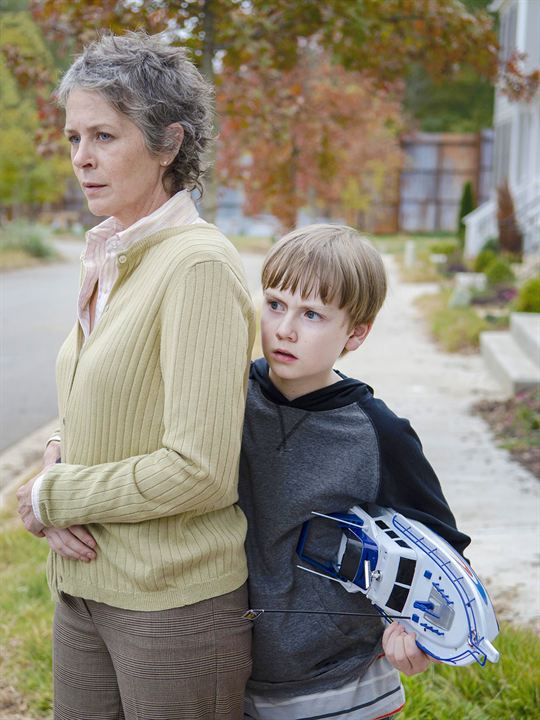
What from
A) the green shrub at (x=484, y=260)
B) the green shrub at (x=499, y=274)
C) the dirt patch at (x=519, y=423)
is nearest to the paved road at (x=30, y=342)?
the dirt patch at (x=519, y=423)

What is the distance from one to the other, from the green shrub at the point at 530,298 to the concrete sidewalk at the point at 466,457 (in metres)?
0.87

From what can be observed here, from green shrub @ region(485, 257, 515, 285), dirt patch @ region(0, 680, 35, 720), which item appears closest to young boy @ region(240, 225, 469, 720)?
dirt patch @ region(0, 680, 35, 720)

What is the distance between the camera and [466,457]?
6211mm

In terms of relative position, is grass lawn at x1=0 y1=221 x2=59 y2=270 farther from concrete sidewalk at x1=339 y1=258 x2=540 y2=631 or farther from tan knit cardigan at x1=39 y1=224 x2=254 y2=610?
tan knit cardigan at x1=39 y1=224 x2=254 y2=610

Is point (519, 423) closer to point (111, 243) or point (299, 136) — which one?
point (111, 243)

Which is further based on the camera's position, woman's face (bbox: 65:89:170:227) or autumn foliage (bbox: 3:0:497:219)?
autumn foliage (bbox: 3:0:497:219)

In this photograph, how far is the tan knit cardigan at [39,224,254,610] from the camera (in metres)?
1.62

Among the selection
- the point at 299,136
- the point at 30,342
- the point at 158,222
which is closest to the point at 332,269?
the point at 158,222

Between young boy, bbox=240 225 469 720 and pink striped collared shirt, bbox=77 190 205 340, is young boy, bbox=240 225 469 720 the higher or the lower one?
the lower one

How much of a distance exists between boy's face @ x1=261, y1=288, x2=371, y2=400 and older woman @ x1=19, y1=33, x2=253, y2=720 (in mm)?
97

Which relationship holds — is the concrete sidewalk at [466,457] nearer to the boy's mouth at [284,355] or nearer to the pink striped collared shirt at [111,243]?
the boy's mouth at [284,355]

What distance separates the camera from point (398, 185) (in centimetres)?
3462

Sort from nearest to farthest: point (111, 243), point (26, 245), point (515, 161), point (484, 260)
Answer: point (111, 243) → point (484, 260) → point (515, 161) → point (26, 245)

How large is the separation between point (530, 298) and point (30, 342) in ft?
20.3
